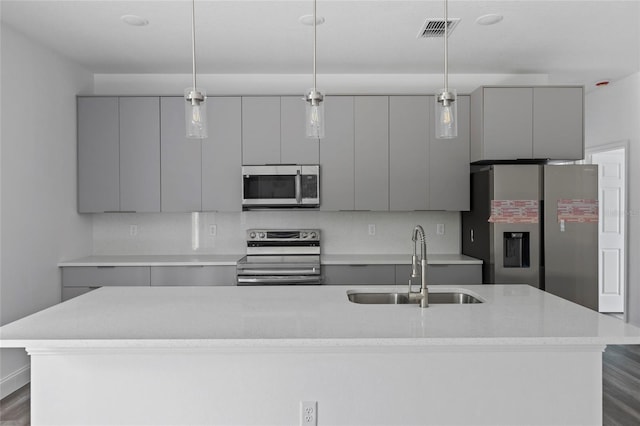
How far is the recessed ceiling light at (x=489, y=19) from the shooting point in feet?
10.0

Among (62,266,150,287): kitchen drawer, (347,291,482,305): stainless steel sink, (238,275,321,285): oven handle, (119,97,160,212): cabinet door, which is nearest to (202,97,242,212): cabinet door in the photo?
(119,97,160,212): cabinet door

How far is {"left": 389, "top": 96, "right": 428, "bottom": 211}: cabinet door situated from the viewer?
161 inches

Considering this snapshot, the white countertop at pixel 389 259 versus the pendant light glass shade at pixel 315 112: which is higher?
the pendant light glass shade at pixel 315 112

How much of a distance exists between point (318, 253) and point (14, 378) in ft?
8.33

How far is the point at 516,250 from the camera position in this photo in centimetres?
373

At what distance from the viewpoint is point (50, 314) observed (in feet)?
6.57

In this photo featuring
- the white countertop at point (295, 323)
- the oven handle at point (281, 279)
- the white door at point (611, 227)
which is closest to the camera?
the white countertop at point (295, 323)

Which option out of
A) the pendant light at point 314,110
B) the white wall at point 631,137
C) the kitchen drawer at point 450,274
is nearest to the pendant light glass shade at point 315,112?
the pendant light at point 314,110

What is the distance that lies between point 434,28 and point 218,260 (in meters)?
2.57

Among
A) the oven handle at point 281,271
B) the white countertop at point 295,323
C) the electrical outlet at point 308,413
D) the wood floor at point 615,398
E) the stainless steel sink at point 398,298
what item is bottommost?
the wood floor at point 615,398

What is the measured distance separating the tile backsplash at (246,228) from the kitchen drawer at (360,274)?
0.56 meters

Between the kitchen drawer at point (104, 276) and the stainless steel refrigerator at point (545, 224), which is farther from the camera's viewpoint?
the kitchen drawer at point (104, 276)

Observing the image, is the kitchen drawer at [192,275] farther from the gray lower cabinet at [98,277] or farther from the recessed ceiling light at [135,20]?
the recessed ceiling light at [135,20]

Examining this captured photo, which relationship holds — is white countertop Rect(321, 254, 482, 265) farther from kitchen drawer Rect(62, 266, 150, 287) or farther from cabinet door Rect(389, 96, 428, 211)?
Result: kitchen drawer Rect(62, 266, 150, 287)
